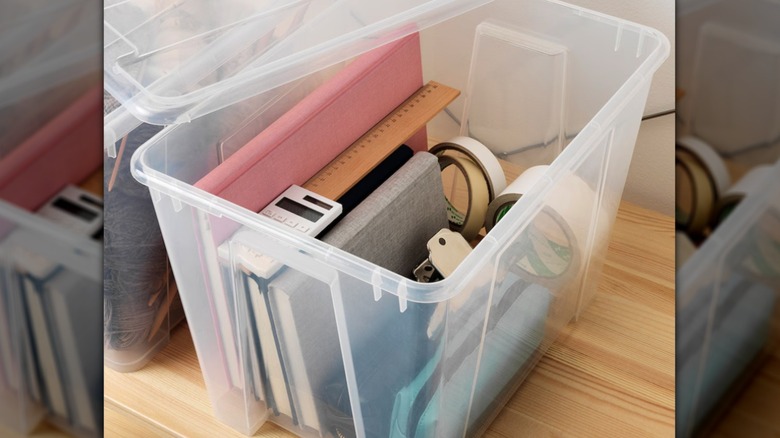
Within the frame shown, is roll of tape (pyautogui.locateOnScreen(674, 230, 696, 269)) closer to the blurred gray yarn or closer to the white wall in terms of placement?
the blurred gray yarn

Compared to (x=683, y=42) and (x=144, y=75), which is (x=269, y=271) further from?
(x=683, y=42)

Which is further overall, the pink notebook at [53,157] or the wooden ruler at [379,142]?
the wooden ruler at [379,142]

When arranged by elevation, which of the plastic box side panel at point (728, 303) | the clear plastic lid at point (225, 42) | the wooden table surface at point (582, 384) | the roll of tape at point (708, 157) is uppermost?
the roll of tape at point (708, 157)

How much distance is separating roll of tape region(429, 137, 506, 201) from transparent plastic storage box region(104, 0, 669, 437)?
81 millimetres

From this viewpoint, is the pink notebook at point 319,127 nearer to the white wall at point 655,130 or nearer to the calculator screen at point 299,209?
the calculator screen at point 299,209

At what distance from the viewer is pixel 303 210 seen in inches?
25.5

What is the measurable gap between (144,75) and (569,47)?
34cm

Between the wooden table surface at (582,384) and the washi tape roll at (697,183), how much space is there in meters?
0.49

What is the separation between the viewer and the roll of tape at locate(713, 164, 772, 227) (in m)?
0.20

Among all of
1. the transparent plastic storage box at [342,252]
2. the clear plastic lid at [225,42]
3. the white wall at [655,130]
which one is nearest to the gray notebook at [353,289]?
the transparent plastic storage box at [342,252]

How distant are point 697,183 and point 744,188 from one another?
0.4 inches

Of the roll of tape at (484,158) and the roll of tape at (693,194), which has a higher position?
the roll of tape at (693,194)

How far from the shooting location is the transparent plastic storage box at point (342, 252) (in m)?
0.56

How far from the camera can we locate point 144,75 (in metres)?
0.59
